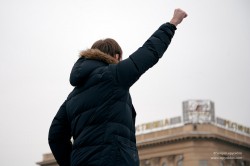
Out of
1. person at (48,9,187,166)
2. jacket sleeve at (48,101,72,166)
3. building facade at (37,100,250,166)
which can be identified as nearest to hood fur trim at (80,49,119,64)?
person at (48,9,187,166)

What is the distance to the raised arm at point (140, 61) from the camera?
145 inches

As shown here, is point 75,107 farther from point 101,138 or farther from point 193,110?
point 193,110

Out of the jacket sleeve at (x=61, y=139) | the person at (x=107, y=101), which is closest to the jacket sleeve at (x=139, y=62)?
the person at (x=107, y=101)

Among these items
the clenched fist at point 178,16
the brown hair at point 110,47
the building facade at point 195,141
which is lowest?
the brown hair at point 110,47

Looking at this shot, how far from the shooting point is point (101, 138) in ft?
11.8

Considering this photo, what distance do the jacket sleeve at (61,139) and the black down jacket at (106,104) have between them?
8cm

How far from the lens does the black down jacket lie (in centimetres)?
358

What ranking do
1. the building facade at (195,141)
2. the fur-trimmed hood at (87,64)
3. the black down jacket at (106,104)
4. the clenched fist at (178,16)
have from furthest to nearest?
1. the building facade at (195,141)
2. the clenched fist at (178,16)
3. the fur-trimmed hood at (87,64)
4. the black down jacket at (106,104)

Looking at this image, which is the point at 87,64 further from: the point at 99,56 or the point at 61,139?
the point at 61,139

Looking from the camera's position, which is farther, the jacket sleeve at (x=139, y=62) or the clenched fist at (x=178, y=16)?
the clenched fist at (x=178, y=16)

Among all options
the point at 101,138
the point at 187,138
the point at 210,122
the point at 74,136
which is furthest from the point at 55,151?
the point at 210,122

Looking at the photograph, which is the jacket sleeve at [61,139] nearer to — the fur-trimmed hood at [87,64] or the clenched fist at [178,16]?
the fur-trimmed hood at [87,64]

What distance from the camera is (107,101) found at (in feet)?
12.2

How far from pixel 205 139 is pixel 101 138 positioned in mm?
46051
